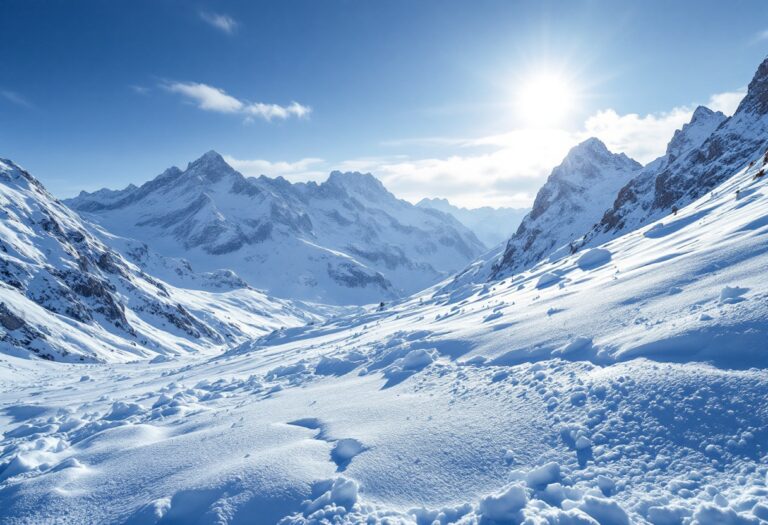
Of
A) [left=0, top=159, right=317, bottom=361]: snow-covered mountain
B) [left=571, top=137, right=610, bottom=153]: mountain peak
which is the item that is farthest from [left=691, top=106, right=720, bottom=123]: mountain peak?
[left=0, top=159, right=317, bottom=361]: snow-covered mountain

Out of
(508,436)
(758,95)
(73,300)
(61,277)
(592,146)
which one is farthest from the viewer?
(592,146)

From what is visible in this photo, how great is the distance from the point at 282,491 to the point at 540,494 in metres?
3.44

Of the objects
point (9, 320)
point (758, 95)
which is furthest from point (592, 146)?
point (9, 320)

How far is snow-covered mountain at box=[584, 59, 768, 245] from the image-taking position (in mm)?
66312

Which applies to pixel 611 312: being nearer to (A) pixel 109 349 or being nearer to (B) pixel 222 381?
(B) pixel 222 381

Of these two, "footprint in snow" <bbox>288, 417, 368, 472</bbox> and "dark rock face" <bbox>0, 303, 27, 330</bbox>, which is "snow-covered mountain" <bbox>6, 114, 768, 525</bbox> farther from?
"dark rock face" <bbox>0, 303, 27, 330</bbox>

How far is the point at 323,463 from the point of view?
258 inches

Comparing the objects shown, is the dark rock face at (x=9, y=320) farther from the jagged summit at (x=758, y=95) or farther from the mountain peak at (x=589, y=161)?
the mountain peak at (x=589, y=161)

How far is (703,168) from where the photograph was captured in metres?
72.3

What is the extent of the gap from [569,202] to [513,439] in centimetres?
13884

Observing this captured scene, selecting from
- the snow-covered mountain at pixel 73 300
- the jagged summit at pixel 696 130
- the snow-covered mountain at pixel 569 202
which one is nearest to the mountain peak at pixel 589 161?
the snow-covered mountain at pixel 569 202

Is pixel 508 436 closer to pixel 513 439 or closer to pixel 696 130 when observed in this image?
pixel 513 439

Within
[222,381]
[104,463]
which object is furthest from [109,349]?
[104,463]

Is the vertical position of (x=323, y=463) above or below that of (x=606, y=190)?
below
